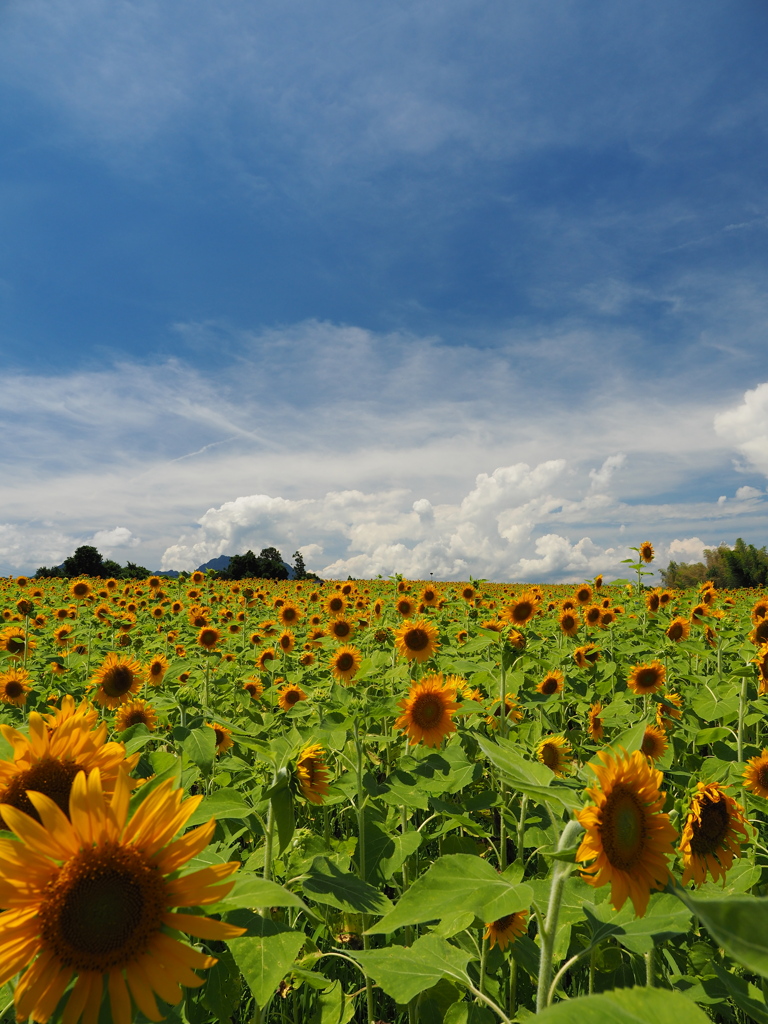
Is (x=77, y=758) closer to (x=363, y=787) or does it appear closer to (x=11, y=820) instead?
(x=11, y=820)

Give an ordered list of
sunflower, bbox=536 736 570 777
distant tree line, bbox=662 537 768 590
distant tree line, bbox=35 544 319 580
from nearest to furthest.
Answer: sunflower, bbox=536 736 570 777
distant tree line, bbox=35 544 319 580
distant tree line, bbox=662 537 768 590

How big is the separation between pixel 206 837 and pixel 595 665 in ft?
22.2

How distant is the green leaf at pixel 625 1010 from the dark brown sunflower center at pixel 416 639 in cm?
530

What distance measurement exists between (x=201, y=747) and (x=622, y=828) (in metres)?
1.97

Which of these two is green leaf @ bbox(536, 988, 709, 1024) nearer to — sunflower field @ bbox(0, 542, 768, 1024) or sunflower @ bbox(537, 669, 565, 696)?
sunflower field @ bbox(0, 542, 768, 1024)

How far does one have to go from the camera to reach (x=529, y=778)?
155 cm

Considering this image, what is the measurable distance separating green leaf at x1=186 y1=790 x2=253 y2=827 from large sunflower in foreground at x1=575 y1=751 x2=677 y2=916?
3.56 feet

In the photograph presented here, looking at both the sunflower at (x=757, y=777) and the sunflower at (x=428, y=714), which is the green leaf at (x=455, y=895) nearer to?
the sunflower at (x=428, y=714)

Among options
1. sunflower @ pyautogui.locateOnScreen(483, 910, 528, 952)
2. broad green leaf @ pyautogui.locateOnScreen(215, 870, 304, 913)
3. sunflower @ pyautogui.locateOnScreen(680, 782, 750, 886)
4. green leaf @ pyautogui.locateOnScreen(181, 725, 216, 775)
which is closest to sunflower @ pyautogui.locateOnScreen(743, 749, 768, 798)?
sunflower @ pyautogui.locateOnScreen(680, 782, 750, 886)

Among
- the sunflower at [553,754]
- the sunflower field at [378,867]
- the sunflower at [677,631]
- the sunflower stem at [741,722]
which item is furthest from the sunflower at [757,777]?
the sunflower at [677,631]

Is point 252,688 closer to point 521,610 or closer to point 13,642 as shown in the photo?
point 521,610

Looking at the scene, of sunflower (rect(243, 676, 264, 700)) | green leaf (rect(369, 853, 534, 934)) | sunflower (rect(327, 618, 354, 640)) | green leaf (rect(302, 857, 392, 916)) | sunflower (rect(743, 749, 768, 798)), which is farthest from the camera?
sunflower (rect(327, 618, 354, 640))

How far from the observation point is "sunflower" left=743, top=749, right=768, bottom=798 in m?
3.35

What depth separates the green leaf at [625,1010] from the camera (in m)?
0.63
